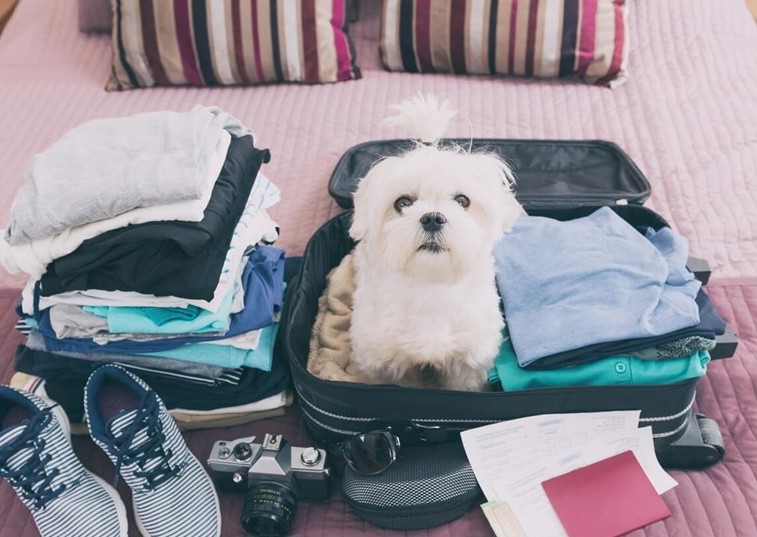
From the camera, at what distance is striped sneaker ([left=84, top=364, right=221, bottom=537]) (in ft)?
3.17

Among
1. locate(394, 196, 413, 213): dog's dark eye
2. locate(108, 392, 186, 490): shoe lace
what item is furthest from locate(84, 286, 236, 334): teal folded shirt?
locate(394, 196, 413, 213): dog's dark eye

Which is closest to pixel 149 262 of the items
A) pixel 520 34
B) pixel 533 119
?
pixel 533 119

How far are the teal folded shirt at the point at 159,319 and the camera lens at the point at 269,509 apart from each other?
0.27 m

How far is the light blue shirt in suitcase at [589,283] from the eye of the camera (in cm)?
103

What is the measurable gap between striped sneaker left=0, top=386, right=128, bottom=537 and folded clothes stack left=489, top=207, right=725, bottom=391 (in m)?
0.70

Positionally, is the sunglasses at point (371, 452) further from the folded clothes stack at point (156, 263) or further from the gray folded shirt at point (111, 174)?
the gray folded shirt at point (111, 174)

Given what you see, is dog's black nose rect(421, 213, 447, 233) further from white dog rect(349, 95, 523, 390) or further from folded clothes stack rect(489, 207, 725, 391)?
folded clothes stack rect(489, 207, 725, 391)

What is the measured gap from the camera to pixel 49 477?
0.98 metres

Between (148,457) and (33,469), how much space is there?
17 cm

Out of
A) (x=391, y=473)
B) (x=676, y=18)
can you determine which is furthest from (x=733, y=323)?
(x=676, y=18)

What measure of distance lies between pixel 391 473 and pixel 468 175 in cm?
49

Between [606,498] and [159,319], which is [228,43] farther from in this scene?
[606,498]

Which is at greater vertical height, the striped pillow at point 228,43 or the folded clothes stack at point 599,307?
the striped pillow at point 228,43

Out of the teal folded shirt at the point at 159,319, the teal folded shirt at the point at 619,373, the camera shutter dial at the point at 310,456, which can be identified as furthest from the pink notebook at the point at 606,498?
the teal folded shirt at the point at 159,319
